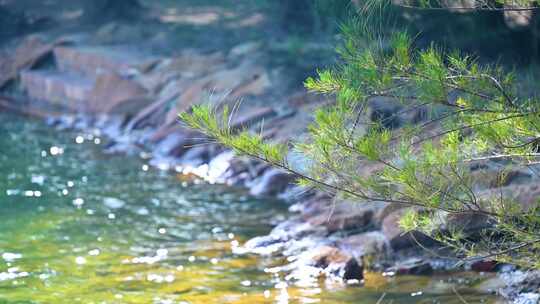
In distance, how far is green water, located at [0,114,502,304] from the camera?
26.9 ft

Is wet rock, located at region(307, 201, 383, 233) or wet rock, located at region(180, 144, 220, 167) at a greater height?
wet rock, located at region(307, 201, 383, 233)

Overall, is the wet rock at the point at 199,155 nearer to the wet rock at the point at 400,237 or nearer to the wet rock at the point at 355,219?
the wet rock at the point at 355,219

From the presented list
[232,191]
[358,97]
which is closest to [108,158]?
[232,191]

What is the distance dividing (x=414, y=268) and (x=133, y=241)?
9.75ft

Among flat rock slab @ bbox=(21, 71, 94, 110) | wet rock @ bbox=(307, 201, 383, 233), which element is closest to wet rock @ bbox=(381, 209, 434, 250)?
wet rock @ bbox=(307, 201, 383, 233)

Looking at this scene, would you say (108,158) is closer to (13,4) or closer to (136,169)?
(136,169)

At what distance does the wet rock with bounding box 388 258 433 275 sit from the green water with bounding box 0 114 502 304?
0.47 feet

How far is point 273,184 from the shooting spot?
41.1ft

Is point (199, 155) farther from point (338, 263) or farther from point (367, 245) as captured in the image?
point (338, 263)

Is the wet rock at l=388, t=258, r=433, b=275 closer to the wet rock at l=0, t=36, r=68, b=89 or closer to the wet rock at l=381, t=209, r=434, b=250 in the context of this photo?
the wet rock at l=381, t=209, r=434, b=250

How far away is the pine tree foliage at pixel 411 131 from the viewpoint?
220 inches

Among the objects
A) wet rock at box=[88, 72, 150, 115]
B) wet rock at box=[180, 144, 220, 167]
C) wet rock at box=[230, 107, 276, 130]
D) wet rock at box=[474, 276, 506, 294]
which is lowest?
wet rock at box=[180, 144, 220, 167]

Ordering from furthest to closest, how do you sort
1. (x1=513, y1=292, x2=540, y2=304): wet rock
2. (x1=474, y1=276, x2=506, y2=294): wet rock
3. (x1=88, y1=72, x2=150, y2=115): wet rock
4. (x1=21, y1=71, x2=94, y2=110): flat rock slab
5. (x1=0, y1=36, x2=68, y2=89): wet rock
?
(x1=0, y1=36, x2=68, y2=89): wet rock → (x1=21, y1=71, x2=94, y2=110): flat rock slab → (x1=88, y1=72, x2=150, y2=115): wet rock → (x1=474, y1=276, x2=506, y2=294): wet rock → (x1=513, y1=292, x2=540, y2=304): wet rock

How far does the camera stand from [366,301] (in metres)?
7.89
